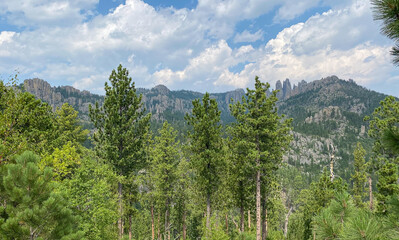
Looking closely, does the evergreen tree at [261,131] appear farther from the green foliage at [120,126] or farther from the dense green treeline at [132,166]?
the green foliage at [120,126]

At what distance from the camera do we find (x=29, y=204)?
23.1ft

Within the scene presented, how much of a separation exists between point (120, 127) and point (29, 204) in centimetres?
1109

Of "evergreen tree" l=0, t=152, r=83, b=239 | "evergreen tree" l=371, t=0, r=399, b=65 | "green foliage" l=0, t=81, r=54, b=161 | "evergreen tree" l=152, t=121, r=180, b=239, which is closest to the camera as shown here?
"evergreen tree" l=371, t=0, r=399, b=65

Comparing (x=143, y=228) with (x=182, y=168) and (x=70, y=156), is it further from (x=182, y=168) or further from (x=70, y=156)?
(x=70, y=156)

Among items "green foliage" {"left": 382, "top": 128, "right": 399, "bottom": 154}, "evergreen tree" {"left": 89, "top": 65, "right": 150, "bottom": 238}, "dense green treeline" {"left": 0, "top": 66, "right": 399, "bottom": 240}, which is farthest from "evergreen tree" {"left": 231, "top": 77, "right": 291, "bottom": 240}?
"green foliage" {"left": 382, "top": 128, "right": 399, "bottom": 154}

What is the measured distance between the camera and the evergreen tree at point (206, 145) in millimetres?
18391

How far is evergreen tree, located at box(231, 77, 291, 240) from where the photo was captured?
1767 cm

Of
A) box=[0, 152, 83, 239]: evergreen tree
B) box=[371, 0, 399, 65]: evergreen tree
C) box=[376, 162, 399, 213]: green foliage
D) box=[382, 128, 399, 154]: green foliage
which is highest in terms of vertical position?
box=[371, 0, 399, 65]: evergreen tree

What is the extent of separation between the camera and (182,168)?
26891mm

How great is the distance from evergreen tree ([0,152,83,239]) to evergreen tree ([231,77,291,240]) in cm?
1364

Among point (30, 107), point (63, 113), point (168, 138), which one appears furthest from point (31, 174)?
point (63, 113)

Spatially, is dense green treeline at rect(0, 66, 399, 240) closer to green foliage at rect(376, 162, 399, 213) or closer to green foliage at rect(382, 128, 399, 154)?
green foliage at rect(376, 162, 399, 213)

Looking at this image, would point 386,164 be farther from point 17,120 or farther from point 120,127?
point 17,120

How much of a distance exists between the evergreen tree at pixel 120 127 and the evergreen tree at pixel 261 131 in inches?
351
